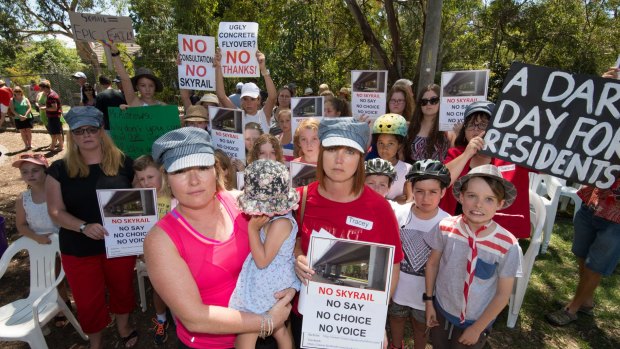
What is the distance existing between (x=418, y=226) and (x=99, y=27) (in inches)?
238

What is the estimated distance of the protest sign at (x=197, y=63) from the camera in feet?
17.3

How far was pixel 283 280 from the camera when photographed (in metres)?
2.08

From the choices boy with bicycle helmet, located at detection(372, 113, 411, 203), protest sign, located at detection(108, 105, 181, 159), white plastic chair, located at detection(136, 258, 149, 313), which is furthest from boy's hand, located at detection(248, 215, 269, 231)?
protest sign, located at detection(108, 105, 181, 159)

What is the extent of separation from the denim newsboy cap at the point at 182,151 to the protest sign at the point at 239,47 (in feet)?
12.1

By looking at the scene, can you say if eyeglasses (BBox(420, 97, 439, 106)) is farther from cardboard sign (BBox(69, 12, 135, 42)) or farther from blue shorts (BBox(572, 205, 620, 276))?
cardboard sign (BBox(69, 12, 135, 42))

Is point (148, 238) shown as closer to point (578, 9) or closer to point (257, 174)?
point (257, 174)

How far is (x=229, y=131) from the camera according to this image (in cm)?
425

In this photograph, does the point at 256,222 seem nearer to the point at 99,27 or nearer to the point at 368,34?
the point at 99,27

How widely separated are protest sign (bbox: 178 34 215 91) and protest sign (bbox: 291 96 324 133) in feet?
4.99

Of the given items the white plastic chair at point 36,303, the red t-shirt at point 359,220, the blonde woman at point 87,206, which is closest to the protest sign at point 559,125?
the red t-shirt at point 359,220

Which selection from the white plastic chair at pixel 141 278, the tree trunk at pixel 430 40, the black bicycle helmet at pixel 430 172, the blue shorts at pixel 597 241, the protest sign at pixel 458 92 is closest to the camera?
the black bicycle helmet at pixel 430 172

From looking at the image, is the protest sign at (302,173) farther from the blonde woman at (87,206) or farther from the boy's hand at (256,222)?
the blonde woman at (87,206)

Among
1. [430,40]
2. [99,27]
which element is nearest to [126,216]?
[99,27]

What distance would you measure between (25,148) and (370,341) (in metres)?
14.2
